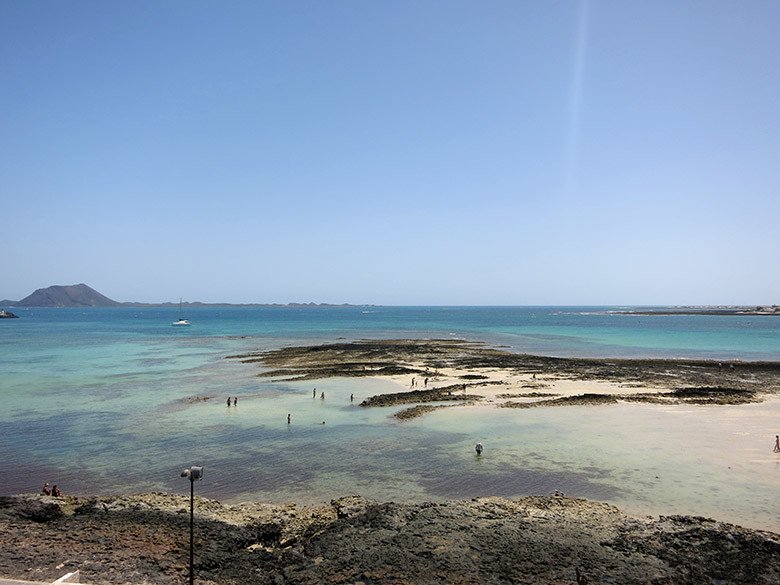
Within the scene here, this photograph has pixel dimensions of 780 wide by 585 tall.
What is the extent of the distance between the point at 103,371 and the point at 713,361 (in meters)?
68.0

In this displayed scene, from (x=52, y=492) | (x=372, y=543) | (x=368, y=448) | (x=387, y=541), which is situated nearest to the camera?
(x=372, y=543)

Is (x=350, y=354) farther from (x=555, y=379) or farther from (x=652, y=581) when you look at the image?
(x=652, y=581)

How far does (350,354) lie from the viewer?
67.2 metres

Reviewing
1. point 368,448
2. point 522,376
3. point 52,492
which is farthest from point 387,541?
point 522,376

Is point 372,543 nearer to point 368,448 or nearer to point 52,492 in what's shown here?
point 368,448

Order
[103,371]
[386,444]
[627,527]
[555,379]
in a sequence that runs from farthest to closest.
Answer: [103,371] < [555,379] < [386,444] < [627,527]

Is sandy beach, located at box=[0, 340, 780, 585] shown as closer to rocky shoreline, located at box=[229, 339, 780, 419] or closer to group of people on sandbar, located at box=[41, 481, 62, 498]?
group of people on sandbar, located at box=[41, 481, 62, 498]

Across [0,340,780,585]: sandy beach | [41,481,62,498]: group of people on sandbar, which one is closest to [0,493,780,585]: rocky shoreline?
[0,340,780,585]: sandy beach

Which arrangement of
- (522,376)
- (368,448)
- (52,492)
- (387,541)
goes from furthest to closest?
(522,376) → (368,448) → (52,492) → (387,541)

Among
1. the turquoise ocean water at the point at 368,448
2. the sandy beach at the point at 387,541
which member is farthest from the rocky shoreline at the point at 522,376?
the sandy beach at the point at 387,541

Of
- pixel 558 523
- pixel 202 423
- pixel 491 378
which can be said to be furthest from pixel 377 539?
pixel 491 378

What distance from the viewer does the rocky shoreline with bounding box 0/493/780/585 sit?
487 inches

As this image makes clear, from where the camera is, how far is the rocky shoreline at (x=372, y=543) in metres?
12.4

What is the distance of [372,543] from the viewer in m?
14.0
